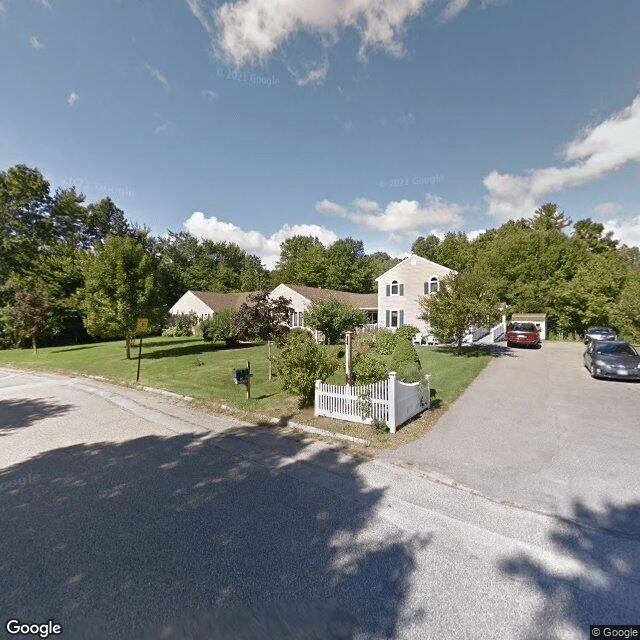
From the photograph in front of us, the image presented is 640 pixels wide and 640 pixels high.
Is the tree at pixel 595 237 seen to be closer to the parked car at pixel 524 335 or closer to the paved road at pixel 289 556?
the parked car at pixel 524 335

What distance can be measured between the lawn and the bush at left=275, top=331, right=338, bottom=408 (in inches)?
15.6

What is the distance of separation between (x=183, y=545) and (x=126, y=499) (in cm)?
166

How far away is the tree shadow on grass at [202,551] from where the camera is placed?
2.77m

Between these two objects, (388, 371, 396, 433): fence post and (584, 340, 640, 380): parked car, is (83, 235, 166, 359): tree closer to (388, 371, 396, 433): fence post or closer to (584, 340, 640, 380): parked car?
(388, 371, 396, 433): fence post

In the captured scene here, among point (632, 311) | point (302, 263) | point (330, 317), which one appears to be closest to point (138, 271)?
point (330, 317)

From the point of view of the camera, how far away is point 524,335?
20.4 m

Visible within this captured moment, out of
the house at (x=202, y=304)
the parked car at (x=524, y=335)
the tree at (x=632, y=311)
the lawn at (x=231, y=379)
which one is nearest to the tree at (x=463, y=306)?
the lawn at (x=231, y=379)

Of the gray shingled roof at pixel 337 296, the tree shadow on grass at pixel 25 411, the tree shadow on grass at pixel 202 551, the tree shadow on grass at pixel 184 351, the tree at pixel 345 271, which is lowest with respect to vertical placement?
the tree shadow on grass at pixel 25 411

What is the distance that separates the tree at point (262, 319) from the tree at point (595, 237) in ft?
161

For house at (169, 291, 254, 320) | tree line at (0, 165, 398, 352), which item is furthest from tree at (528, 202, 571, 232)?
house at (169, 291, 254, 320)

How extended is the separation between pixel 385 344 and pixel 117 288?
52.5 ft

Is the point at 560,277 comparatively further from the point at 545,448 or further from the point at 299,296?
the point at 545,448

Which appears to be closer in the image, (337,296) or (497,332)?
(497,332)

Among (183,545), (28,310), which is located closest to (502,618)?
(183,545)
